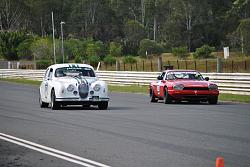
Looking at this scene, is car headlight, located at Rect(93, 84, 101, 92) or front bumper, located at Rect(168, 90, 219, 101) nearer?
car headlight, located at Rect(93, 84, 101, 92)

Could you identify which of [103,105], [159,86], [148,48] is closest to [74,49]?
[148,48]

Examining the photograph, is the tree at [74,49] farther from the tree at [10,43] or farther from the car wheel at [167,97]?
the car wheel at [167,97]

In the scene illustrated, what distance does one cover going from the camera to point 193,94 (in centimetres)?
2538

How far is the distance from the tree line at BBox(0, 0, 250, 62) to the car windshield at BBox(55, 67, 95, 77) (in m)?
48.7

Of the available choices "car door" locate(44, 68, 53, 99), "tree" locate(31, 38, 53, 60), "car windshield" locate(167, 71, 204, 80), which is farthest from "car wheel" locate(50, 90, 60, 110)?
"tree" locate(31, 38, 53, 60)

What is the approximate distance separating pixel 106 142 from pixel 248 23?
212ft

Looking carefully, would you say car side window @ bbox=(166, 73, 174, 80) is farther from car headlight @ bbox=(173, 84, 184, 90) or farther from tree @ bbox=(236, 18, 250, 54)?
tree @ bbox=(236, 18, 250, 54)

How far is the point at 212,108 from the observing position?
2342cm

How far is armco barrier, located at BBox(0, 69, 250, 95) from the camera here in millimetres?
30750

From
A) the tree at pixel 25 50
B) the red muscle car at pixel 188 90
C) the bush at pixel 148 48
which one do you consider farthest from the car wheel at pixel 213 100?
the tree at pixel 25 50

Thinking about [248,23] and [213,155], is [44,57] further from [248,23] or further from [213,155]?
[213,155]

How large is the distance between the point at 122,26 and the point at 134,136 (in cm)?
11209

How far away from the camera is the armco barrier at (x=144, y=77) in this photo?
101ft

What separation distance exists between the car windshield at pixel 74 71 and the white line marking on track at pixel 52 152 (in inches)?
358
